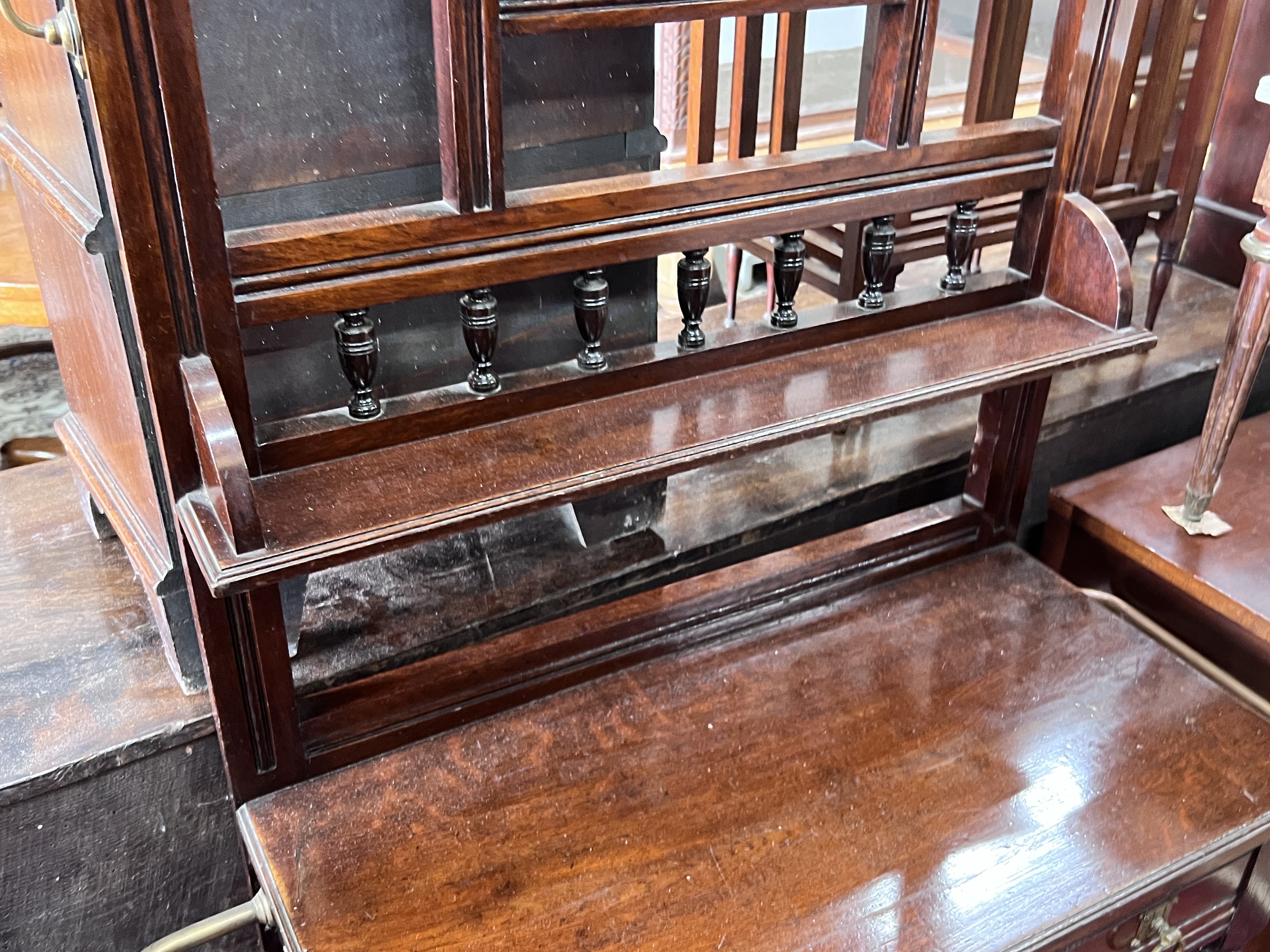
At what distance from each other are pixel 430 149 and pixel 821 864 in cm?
72

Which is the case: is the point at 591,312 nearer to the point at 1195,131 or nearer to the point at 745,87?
the point at 745,87

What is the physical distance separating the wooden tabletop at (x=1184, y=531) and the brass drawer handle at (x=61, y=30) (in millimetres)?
1282

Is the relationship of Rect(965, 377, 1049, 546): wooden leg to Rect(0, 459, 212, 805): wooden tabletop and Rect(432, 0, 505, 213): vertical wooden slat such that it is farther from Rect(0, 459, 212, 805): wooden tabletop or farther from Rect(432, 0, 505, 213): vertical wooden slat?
Rect(0, 459, 212, 805): wooden tabletop

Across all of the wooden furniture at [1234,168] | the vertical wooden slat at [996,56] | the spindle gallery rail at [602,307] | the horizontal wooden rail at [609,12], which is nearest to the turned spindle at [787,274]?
the spindle gallery rail at [602,307]

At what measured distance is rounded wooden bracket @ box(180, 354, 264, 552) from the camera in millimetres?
787

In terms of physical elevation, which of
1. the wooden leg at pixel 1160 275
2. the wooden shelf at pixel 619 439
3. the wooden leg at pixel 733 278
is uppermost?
the wooden shelf at pixel 619 439

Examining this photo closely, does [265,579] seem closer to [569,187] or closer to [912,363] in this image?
[569,187]

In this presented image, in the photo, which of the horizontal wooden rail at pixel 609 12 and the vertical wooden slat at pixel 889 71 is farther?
the vertical wooden slat at pixel 889 71

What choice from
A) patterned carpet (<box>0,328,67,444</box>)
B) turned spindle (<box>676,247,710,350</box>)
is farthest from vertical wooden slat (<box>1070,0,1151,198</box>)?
patterned carpet (<box>0,328,67,444</box>)

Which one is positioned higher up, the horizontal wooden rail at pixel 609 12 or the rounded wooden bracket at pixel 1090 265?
the horizontal wooden rail at pixel 609 12

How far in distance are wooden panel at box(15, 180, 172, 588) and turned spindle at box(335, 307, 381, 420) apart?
18 cm

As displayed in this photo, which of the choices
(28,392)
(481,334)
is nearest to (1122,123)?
(481,334)

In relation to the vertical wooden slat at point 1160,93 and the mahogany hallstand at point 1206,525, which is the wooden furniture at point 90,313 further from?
the vertical wooden slat at point 1160,93

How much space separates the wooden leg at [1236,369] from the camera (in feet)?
4.03
